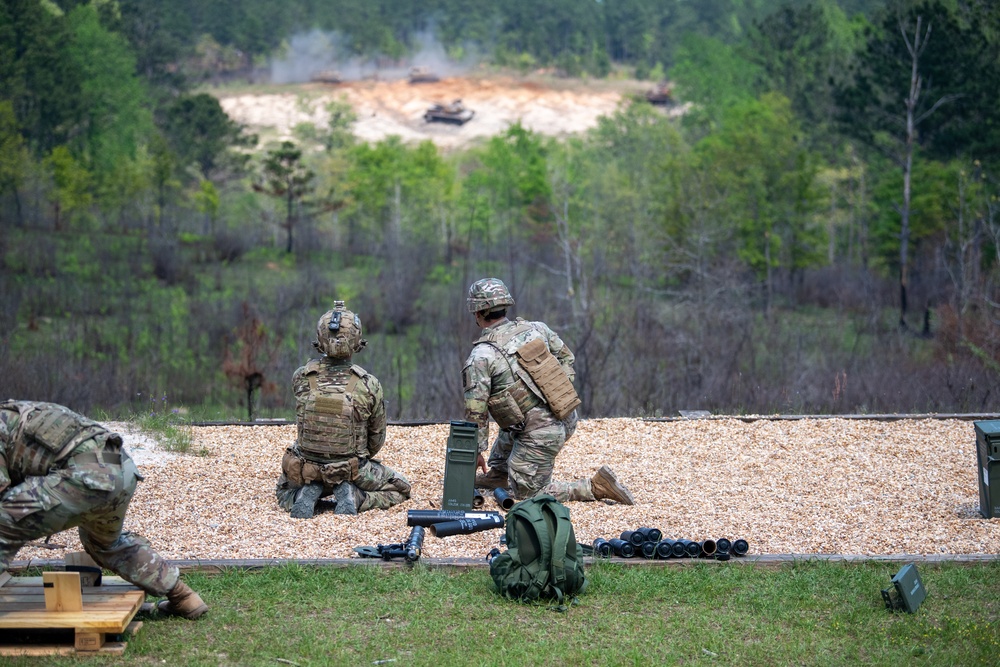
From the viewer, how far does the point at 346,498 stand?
8883 mm

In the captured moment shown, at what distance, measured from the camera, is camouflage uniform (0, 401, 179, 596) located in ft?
19.3

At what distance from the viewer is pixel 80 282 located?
109 feet

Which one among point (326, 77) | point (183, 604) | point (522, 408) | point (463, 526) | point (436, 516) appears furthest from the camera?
point (326, 77)

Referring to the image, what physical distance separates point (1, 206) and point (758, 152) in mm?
25739

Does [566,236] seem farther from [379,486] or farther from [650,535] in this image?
[650,535]

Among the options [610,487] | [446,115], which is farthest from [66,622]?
[446,115]

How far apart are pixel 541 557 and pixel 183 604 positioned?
2093 mm

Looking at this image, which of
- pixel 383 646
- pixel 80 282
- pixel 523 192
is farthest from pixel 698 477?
pixel 523 192

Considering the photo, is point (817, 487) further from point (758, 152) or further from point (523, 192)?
point (523, 192)

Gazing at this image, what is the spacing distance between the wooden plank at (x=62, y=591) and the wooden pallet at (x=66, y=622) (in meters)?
0.03

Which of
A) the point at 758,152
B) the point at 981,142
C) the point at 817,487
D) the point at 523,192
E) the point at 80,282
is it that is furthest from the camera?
the point at 523,192

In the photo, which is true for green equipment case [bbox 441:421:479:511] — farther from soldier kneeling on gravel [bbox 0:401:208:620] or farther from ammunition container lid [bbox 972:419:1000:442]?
ammunition container lid [bbox 972:419:1000:442]

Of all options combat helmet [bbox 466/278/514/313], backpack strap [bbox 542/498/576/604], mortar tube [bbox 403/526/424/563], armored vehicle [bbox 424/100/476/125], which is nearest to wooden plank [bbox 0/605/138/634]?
mortar tube [bbox 403/526/424/563]

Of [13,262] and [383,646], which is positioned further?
[13,262]
